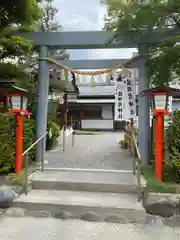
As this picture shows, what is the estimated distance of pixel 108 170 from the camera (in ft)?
23.3

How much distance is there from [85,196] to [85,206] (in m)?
0.55

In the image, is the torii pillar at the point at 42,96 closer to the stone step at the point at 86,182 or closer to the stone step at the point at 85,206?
the stone step at the point at 86,182

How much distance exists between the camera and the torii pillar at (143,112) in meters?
7.71

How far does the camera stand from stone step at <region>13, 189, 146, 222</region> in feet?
16.1

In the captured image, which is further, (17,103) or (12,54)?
(12,54)

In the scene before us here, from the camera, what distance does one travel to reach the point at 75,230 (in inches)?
173

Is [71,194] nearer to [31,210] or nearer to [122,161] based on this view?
[31,210]

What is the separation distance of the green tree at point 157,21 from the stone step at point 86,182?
253 centimetres

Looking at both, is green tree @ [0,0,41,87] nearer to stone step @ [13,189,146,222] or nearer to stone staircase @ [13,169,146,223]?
stone staircase @ [13,169,146,223]

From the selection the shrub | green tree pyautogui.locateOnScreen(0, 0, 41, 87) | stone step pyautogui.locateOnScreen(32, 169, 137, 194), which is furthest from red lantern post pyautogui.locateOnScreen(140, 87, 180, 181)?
green tree pyautogui.locateOnScreen(0, 0, 41, 87)

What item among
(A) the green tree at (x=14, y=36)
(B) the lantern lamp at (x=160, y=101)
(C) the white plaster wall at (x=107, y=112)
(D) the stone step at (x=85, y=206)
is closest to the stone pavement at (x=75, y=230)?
(D) the stone step at (x=85, y=206)

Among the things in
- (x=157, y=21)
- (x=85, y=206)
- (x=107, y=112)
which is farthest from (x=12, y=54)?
(x=107, y=112)

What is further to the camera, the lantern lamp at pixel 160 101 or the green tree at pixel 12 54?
the green tree at pixel 12 54

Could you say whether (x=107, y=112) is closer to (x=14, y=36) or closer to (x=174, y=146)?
(x=14, y=36)
